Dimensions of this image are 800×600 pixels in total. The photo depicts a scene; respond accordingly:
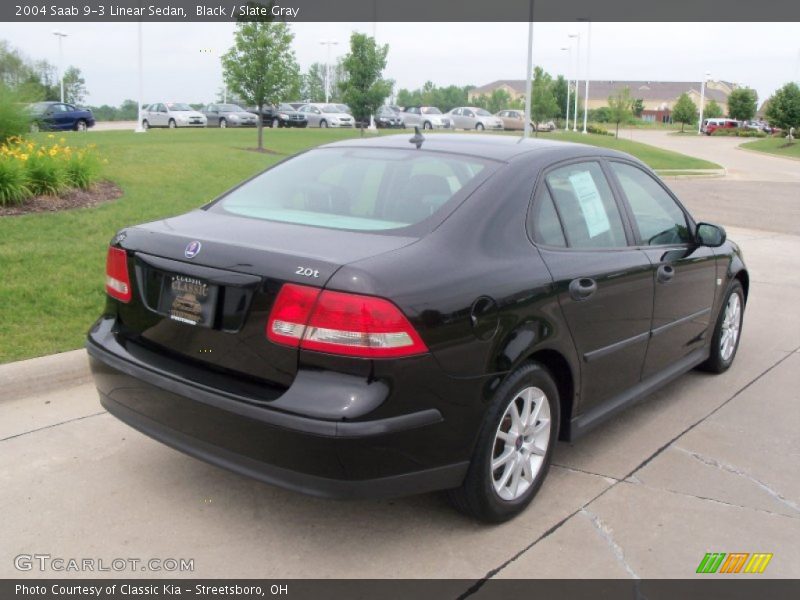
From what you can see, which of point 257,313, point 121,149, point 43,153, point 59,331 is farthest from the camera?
point 121,149

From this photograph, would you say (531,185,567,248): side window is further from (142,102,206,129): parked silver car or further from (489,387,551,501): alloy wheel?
(142,102,206,129): parked silver car

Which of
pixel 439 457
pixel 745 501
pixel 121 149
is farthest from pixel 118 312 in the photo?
pixel 121 149

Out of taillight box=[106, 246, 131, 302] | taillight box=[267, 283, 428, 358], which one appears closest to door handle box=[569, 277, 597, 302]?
taillight box=[267, 283, 428, 358]

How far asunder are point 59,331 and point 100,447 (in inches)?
67.2

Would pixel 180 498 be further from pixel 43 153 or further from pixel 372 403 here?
pixel 43 153

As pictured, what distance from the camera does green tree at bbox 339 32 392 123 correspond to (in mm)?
29375

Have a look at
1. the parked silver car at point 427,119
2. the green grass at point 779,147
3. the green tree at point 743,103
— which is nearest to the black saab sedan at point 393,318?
the parked silver car at point 427,119

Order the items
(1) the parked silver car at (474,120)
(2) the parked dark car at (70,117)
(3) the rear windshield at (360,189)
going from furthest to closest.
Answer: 1. (1) the parked silver car at (474,120)
2. (2) the parked dark car at (70,117)
3. (3) the rear windshield at (360,189)

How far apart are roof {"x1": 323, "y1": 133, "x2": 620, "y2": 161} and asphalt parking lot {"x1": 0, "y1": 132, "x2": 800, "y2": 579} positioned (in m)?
1.64

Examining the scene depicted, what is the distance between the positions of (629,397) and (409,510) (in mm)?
1484

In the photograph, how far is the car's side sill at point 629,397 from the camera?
394 cm

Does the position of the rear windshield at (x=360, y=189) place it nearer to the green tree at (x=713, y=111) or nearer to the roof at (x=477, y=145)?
the roof at (x=477, y=145)

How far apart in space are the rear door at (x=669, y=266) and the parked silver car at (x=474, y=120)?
145ft
